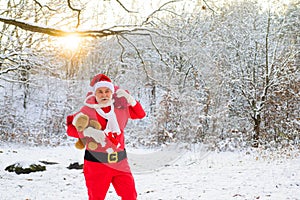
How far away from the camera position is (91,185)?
2.55 m

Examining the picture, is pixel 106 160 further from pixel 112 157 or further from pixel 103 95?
pixel 103 95

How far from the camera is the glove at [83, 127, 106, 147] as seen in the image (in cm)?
260

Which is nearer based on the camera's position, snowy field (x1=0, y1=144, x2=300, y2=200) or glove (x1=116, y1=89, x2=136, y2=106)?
glove (x1=116, y1=89, x2=136, y2=106)

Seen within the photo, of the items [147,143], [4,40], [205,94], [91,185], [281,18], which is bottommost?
[147,143]

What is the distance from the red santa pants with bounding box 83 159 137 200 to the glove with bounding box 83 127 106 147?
186 mm

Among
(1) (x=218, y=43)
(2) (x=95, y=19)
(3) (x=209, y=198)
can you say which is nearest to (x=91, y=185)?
(3) (x=209, y=198)

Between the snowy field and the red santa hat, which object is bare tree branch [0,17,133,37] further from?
the snowy field

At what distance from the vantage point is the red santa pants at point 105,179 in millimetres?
2539

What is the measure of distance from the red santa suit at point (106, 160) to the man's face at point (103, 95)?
0.20 feet

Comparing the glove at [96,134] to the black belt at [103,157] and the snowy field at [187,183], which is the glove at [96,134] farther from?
the snowy field at [187,183]

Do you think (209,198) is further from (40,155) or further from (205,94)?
(205,94)

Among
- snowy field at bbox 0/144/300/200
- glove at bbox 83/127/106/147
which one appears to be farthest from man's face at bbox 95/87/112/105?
snowy field at bbox 0/144/300/200

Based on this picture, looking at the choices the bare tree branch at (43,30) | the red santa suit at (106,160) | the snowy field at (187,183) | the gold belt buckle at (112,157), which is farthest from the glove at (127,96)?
the snowy field at (187,183)

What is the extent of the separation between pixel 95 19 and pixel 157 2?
1.39m
